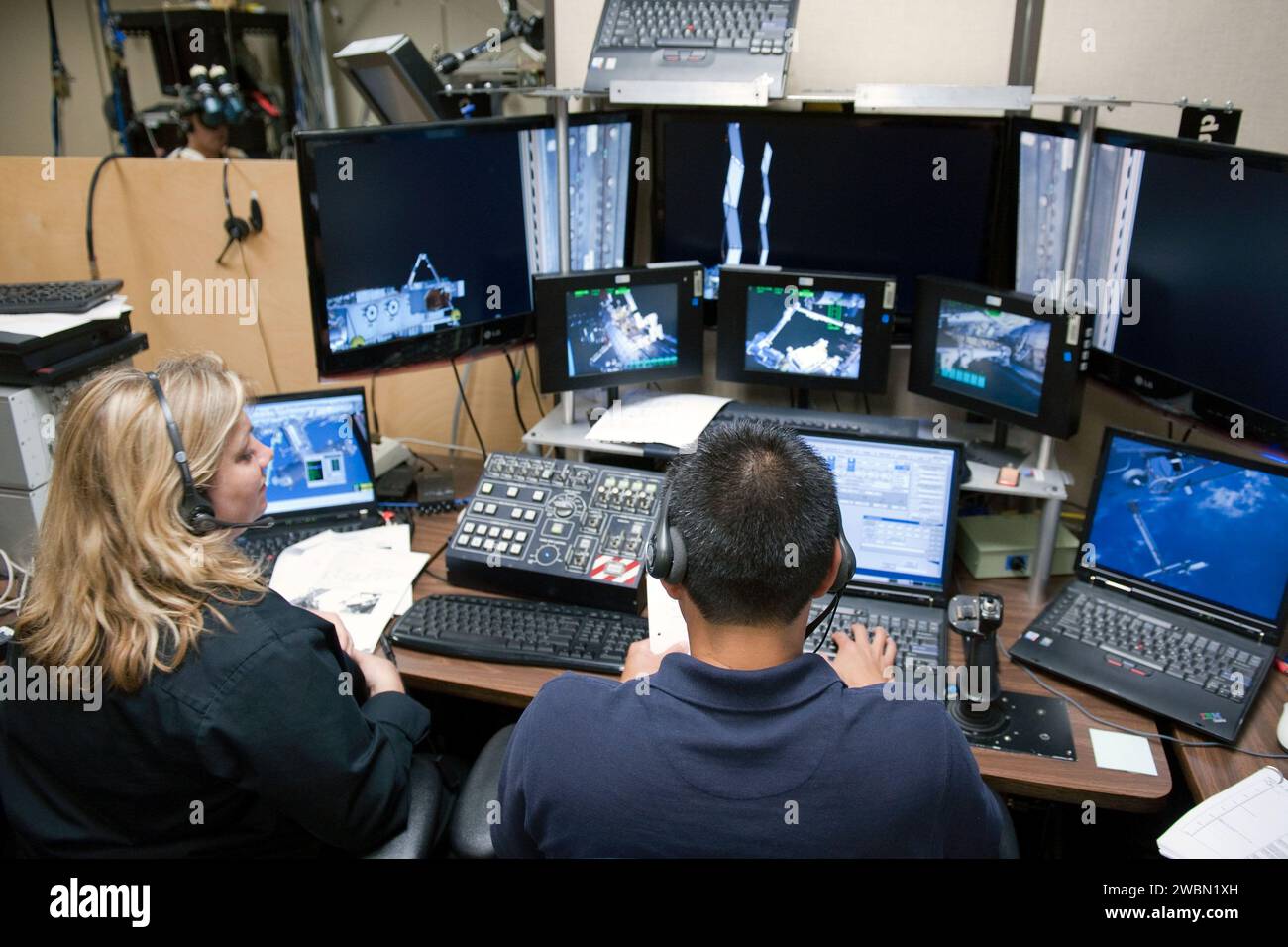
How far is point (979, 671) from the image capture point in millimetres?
1725

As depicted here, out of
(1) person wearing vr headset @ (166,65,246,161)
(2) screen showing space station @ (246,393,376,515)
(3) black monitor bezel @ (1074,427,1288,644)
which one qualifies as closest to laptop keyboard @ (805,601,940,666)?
(3) black monitor bezel @ (1074,427,1288,644)

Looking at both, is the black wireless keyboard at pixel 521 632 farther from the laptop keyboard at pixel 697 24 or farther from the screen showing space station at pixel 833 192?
the laptop keyboard at pixel 697 24

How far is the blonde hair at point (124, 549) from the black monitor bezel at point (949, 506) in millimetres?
1113

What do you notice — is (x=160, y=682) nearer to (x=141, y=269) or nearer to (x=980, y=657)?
(x=980, y=657)

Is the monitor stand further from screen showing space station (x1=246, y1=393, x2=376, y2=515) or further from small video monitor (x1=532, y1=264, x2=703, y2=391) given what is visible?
screen showing space station (x1=246, y1=393, x2=376, y2=515)

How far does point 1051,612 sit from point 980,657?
0.27 m

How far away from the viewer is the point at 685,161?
2363 mm

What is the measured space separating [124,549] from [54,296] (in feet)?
3.68

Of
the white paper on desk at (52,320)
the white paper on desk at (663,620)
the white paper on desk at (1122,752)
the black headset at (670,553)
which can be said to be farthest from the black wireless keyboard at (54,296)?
the white paper on desk at (1122,752)

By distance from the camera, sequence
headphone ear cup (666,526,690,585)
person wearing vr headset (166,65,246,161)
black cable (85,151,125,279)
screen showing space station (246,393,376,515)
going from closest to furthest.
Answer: headphone ear cup (666,526,690,585) → screen showing space station (246,393,376,515) → black cable (85,151,125,279) → person wearing vr headset (166,65,246,161)

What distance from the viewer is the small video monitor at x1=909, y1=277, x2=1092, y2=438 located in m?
1.96

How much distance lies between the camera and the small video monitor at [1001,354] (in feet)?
6.41

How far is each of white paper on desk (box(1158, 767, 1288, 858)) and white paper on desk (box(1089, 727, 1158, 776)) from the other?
122 mm

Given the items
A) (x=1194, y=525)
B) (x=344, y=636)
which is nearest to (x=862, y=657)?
(x=1194, y=525)
